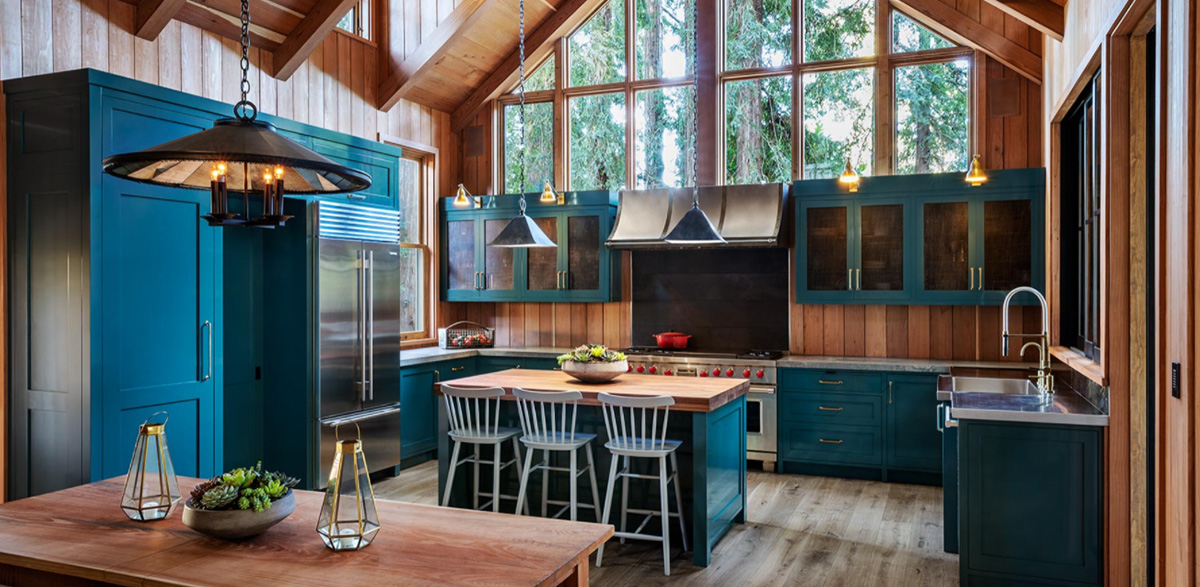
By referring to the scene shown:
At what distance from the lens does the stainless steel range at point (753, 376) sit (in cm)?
627

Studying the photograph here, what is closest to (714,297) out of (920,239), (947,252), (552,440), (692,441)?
(920,239)

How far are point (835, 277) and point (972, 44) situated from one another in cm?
200

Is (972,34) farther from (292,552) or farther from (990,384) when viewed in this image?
(292,552)

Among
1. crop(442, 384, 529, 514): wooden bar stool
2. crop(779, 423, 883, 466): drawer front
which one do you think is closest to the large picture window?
crop(779, 423, 883, 466): drawer front

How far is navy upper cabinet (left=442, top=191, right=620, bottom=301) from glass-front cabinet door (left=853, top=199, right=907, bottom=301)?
6.80 feet

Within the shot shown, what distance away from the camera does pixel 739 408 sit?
4859 mm

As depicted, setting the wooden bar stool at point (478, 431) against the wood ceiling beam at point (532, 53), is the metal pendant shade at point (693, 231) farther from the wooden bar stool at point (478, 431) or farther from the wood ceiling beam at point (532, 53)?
the wood ceiling beam at point (532, 53)

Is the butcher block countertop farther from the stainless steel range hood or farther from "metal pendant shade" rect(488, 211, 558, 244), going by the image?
the stainless steel range hood

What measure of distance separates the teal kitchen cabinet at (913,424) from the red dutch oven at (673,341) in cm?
169

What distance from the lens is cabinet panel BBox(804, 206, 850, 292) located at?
251 inches

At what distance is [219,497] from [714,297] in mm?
5319

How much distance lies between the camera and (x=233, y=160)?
199 centimetres

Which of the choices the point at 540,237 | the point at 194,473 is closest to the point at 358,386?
the point at 194,473

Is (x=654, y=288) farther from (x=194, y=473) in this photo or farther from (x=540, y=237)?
(x=194, y=473)
